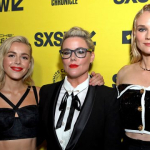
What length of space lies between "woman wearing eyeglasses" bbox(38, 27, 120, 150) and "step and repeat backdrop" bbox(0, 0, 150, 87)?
58 centimetres

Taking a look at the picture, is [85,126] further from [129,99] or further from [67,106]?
[129,99]

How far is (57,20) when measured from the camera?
2422mm

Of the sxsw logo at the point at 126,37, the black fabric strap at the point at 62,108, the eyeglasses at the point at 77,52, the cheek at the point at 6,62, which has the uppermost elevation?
the sxsw logo at the point at 126,37

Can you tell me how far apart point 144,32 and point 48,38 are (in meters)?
1.07

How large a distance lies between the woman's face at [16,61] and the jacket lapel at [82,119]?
0.64 m

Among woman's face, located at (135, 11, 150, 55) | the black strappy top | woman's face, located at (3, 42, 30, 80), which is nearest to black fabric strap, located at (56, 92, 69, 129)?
the black strappy top

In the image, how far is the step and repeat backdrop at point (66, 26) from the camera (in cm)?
225

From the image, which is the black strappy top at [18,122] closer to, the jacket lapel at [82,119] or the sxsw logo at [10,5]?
the jacket lapel at [82,119]

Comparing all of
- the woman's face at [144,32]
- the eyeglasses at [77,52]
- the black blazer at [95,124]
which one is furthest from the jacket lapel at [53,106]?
the woman's face at [144,32]

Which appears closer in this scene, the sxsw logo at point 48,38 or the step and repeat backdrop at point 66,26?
the step and repeat backdrop at point 66,26

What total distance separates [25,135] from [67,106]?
0.48 meters

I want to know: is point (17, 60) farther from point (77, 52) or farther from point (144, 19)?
point (144, 19)

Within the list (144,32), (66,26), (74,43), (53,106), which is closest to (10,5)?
(66,26)

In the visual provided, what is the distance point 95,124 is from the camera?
5.21 ft
